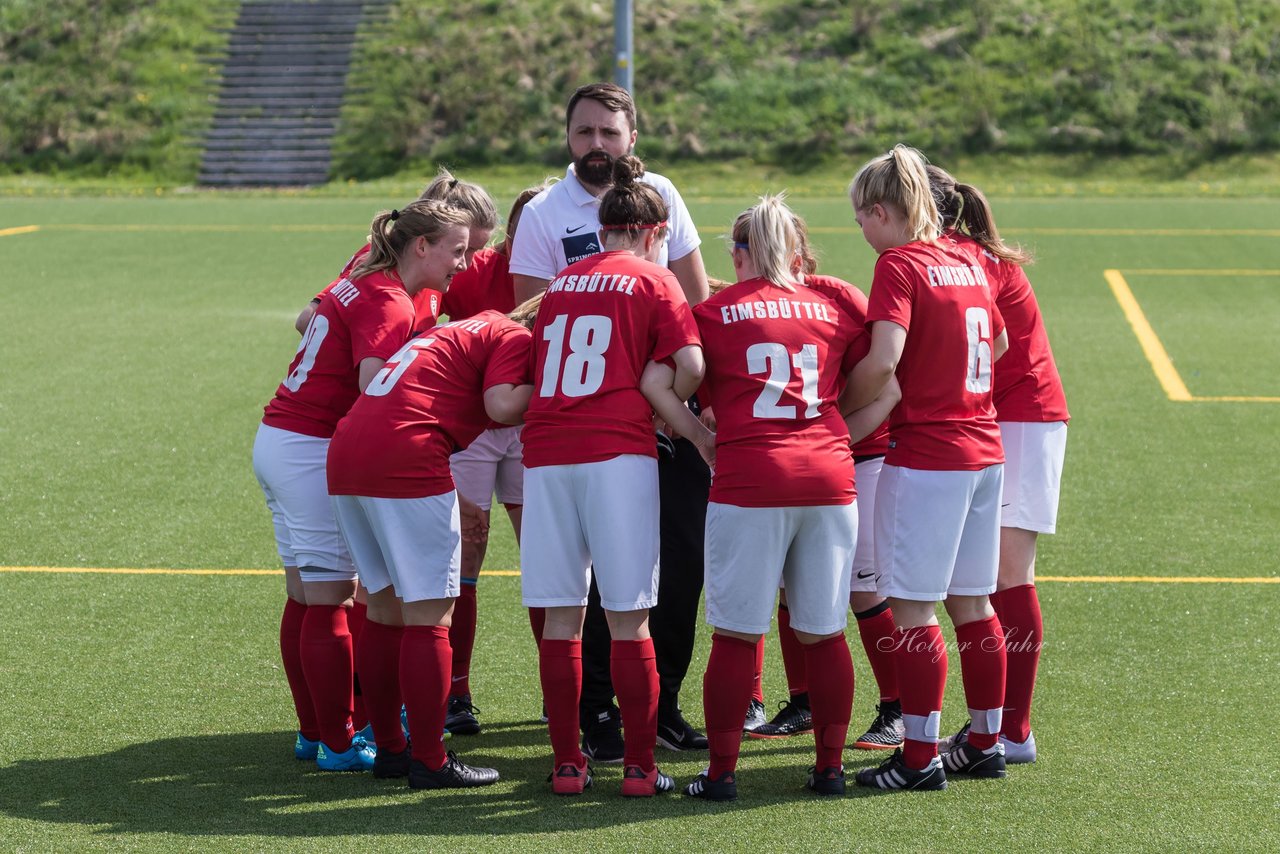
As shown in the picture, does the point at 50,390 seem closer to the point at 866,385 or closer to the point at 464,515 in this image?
the point at 464,515

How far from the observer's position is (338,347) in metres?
4.62

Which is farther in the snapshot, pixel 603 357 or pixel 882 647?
pixel 882 647

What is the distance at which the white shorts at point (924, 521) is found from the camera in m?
4.42

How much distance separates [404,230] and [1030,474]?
215cm

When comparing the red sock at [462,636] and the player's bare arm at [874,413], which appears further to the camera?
the red sock at [462,636]

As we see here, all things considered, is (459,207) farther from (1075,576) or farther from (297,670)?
(1075,576)

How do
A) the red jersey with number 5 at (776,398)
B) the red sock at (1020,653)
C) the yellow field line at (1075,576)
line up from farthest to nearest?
the yellow field line at (1075,576) < the red sock at (1020,653) < the red jersey with number 5 at (776,398)

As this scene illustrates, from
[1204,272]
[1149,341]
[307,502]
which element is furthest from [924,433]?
[1204,272]

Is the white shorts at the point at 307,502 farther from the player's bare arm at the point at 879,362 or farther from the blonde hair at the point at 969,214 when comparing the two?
the blonde hair at the point at 969,214

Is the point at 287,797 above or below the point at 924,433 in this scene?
below

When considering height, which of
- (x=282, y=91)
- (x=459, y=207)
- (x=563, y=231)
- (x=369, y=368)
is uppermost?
(x=282, y=91)

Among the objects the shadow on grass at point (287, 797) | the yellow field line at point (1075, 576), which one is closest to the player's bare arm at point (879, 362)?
the shadow on grass at point (287, 797)

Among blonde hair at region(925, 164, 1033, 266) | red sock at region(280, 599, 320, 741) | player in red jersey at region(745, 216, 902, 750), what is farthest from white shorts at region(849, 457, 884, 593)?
red sock at region(280, 599, 320, 741)

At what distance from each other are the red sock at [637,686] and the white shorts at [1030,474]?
4.28 ft
